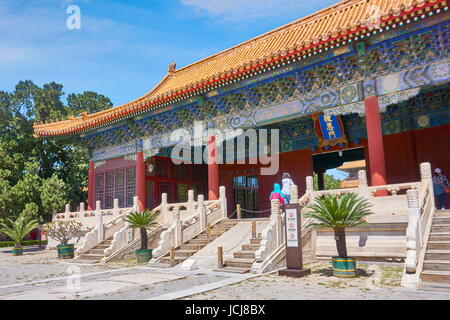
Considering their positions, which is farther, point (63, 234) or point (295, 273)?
point (63, 234)

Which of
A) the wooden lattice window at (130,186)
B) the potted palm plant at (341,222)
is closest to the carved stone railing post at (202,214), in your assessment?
the potted palm plant at (341,222)

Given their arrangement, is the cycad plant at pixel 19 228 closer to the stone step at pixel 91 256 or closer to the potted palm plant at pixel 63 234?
the potted palm plant at pixel 63 234

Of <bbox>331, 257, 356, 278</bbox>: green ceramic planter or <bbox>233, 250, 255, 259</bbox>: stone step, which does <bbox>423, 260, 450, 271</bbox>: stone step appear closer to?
<bbox>331, 257, 356, 278</bbox>: green ceramic planter

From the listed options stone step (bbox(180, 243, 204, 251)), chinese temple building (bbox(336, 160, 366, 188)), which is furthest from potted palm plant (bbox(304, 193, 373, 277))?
chinese temple building (bbox(336, 160, 366, 188))

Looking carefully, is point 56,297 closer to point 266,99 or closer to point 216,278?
point 216,278

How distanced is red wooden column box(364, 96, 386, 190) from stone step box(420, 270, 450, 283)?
13.2 feet

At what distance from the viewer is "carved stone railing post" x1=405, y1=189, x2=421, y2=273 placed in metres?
6.64

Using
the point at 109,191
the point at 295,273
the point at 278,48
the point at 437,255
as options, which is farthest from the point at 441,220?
the point at 109,191

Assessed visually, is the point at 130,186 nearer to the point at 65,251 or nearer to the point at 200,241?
the point at 65,251

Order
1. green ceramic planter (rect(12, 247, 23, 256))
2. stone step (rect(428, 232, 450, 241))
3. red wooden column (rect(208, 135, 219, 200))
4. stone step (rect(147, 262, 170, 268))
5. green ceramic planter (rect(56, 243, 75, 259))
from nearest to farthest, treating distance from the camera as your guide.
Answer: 1. stone step (rect(428, 232, 450, 241))
2. stone step (rect(147, 262, 170, 268))
3. red wooden column (rect(208, 135, 219, 200))
4. green ceramic planter (rect(56, 243, 75, 259))
5. green ceramic planter (rect(12, 247, 23, 256))

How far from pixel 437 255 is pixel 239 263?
4079 millimetres

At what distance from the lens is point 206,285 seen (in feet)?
23.5
